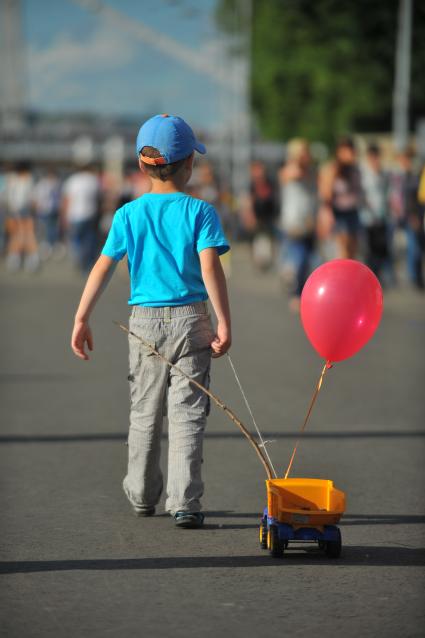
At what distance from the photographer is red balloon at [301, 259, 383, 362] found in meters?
5.79

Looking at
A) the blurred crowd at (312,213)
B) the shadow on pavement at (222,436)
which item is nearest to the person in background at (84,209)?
the blurred crowd at (312,213)

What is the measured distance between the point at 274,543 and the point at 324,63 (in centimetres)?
4969

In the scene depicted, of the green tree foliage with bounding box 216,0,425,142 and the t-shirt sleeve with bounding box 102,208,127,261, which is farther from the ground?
the green tree foliage with bounding box 216,0,425,142

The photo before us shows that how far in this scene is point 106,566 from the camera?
16.9 ft

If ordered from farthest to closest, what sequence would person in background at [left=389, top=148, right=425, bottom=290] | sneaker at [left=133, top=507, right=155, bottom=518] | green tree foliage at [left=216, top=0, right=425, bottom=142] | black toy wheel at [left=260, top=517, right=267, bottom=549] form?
1. green tree foliage at [left=216, top=0, right=425, bottom=142]
2. person in background at [left=389, top=148, right=425, bottom=290]
3. sneaker at [left=133, top=507, right=155, bottom=518]
4. black toy wheel at [left=260, top=517, right=267, bottom=549]

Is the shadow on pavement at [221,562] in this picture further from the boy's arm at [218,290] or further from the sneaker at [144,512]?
the boy's arm at [218,290]

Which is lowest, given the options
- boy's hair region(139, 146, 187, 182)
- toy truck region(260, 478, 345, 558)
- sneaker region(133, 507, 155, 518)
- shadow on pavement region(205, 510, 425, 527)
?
shadow on pavement region(205, 510, 425, 527)

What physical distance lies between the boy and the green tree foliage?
33.2 m

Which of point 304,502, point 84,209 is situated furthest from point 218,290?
Answer: point 84,209

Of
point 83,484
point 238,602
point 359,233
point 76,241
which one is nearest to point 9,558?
point 238,602

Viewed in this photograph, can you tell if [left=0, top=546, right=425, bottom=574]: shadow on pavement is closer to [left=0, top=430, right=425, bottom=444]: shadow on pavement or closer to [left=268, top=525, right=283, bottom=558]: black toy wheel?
[left=268, top=525, right=283, bottom=558]: black toy wheel

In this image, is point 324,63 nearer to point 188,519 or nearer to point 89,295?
point 89,295

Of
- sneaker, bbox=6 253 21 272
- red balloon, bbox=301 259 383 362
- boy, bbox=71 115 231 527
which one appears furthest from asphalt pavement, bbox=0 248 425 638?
sneaker, bbox=6 253 21 272

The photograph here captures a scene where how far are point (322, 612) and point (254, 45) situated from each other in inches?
2321
